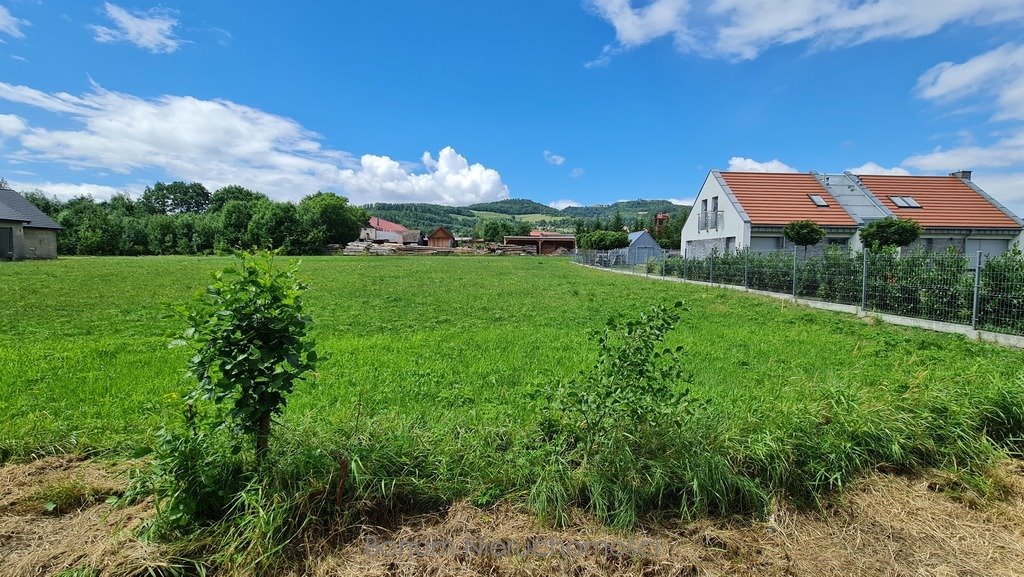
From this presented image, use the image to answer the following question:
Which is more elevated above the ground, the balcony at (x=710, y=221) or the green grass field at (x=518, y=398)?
the balcony at (x=710, y=221)

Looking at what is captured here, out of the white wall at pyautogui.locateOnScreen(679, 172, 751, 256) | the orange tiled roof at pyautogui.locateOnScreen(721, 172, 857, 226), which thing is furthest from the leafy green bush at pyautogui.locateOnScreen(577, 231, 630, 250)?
the orange tiled roof at pyautogui.locateOnScreen(721, 172, 857, 226)

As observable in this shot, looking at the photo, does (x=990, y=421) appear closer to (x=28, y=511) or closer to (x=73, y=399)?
(x=28, y=511)

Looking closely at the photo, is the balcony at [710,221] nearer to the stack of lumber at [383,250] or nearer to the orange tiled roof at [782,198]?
the orange tiled roof at [782,198]

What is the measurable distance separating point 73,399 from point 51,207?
245ft

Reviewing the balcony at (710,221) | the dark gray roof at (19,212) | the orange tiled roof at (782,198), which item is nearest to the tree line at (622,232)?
the balcony at (710,221)

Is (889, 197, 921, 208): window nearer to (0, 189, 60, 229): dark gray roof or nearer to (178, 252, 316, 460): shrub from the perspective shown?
(178, 252, 316, 460): shrub

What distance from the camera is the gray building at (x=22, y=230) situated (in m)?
27.7

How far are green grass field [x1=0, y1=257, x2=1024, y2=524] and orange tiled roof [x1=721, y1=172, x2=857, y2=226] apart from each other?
53.6ft

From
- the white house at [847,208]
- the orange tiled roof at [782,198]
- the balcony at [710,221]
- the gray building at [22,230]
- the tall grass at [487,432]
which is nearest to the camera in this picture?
the tall grass at [487,432]

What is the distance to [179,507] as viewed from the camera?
2.13 meters

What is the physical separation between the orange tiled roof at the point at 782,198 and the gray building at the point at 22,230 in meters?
42.1

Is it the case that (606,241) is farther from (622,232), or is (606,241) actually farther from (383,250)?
(383,250)

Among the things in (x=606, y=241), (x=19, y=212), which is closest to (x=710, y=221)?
(x=606, y=241)

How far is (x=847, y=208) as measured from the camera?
24828mm
